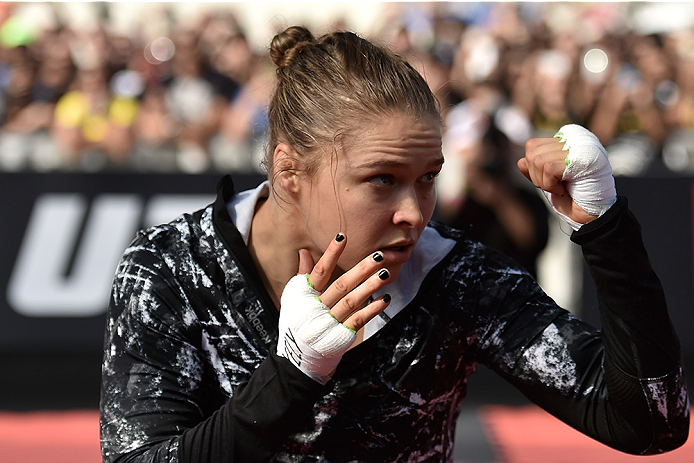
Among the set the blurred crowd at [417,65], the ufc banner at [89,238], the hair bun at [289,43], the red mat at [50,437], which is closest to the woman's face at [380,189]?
the hair bun at [289,43]

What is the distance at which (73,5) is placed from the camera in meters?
6.78

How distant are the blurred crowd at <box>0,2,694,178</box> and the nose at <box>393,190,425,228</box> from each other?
3325 millimetres

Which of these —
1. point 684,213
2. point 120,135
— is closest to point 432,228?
point 684,213

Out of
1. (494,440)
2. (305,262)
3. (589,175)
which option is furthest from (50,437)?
(589,175)

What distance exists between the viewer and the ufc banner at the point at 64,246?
498cm

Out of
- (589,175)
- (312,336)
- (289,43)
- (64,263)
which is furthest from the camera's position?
(64,263)

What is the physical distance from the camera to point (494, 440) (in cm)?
458

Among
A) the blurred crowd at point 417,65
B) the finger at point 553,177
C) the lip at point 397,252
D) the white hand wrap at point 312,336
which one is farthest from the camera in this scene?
the blurred crowd at point 417,65

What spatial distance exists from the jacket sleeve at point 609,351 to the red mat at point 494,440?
2500mm

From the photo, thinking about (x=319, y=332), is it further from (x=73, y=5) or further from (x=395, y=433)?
(x=73, y=5)

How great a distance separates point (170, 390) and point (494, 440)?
10.2 ft

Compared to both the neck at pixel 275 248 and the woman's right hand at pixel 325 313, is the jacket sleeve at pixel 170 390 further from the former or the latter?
the neck at pixel 275 248

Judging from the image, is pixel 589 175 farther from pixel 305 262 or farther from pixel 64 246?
pixel 64 246

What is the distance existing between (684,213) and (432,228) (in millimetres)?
3420
